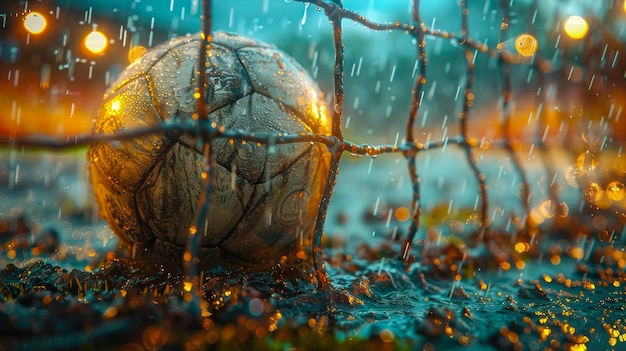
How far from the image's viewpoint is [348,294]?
345cm

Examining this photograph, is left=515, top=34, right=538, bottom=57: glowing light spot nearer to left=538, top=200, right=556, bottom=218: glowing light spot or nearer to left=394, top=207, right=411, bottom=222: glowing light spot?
left=538, top=200, right=556, bottom=218: glowing light spot

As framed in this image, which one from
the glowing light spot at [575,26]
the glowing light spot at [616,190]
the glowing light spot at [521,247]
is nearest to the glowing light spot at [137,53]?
the glowing light spot at [521,247]

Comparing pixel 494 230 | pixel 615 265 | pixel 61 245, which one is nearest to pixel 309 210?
pixel 61 245

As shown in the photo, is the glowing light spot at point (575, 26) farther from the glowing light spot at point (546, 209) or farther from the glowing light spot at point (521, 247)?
the glowing light spot at point (521, 247)

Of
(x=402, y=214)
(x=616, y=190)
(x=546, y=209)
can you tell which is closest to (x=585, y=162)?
(x=616, y=190)

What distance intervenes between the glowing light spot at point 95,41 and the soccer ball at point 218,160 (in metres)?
19.8

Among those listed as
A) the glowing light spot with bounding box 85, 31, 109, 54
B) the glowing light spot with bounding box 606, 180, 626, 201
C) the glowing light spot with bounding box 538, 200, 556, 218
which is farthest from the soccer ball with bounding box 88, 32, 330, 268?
the glowing light spot with bounding box 85, 31, 109, 54

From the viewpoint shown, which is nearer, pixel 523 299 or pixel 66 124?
pixel 523 299

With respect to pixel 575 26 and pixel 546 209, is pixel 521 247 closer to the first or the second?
pixel 575 26

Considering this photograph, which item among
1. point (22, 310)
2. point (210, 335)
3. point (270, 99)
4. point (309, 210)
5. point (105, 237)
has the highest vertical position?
point (270, 99)

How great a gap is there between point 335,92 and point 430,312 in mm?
1562

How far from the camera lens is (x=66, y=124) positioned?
19.7m

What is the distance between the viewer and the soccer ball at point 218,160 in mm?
3133

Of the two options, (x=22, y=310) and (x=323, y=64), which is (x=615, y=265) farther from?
(x=323, y=64)
